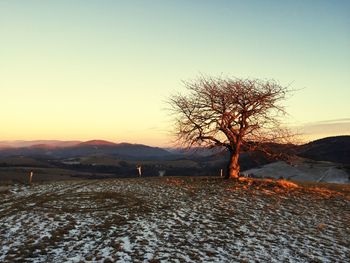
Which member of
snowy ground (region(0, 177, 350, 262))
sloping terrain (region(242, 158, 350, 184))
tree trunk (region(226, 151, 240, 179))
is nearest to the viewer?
snowy ground (region(0, 177, 350, 262))

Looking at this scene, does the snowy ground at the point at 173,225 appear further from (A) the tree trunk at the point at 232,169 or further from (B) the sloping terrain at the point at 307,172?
(B) the sloping terrain at the point at 307,172

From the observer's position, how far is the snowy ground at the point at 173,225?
65.8 feet

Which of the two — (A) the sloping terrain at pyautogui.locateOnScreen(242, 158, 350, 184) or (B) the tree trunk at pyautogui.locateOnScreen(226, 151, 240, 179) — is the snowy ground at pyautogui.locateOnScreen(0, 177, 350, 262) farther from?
(A) the sloping terrain at pyautogui.locateOnScreen(242, 158, 350, 184)

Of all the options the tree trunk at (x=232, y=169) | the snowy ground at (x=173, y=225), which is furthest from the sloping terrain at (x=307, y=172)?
the snowy ground at (x=173, y=225)

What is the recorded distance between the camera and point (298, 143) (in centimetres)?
4678

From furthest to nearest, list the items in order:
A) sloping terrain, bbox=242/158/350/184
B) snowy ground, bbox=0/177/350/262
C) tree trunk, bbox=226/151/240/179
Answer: sloping terrain, bbox=242/158/350/184
tree trunk, bbox=226/151/240/179
snowy ground, bbox=0/177/350/262

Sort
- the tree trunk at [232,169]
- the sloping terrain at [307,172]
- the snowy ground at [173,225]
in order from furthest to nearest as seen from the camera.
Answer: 1. the sloping terrain at [307,172]
2. the tree trunk at [232,169]
3. the snowy ground at [173,225]

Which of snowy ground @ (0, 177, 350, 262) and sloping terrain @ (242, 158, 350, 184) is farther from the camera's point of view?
sloping terrain @ (242, 158, 350, 184)

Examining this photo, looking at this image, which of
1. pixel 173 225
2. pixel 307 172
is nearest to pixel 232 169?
pixel 173 225

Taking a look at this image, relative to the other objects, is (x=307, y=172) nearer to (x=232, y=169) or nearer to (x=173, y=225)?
(x=232, y=169)

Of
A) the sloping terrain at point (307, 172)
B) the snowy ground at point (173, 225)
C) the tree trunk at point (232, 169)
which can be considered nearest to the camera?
the snowy ground at point (173, 225)

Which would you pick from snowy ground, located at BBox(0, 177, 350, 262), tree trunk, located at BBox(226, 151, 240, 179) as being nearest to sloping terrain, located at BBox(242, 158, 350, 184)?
tree trunk, located at BBox(226, 151, 240, 179)

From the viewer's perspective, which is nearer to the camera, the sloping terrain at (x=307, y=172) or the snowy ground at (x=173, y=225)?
the snowy ground at (x=173, y=225)

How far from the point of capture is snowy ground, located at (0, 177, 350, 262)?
20047 millimetres
